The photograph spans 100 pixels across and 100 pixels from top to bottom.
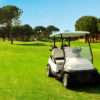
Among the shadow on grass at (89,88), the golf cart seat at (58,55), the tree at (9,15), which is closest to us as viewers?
the shadow on grass at (89,88)

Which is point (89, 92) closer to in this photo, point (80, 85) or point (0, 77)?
point (80, 85)

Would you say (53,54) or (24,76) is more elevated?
(53,54)

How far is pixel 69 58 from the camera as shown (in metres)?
13.2

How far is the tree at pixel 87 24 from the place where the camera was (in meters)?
Result: 93.6

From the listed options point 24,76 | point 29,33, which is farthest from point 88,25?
point 24,76

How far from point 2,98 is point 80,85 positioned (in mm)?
3481

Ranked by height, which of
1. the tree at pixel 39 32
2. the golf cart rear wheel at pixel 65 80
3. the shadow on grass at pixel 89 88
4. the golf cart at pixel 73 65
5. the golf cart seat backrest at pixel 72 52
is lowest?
the tree at pixel 39 32

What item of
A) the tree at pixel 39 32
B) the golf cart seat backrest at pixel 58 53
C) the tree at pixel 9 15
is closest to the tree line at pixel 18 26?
the tree at pixel 9 15

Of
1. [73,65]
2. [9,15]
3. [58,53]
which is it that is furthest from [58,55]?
[9,15]

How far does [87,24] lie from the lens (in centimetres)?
9575

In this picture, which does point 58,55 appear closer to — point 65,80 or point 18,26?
point 65,80

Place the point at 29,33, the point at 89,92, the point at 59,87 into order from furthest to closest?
the point at 29,33
the point at 59,87
the point at 89,92

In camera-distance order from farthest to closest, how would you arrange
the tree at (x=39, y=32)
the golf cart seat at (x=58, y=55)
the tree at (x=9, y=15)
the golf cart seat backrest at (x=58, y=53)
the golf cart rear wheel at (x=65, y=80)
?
1. the tree at (x=39, y=32)
2. the tree at (x=9, y=15)
3. the golf cart seat backrest at (x=58, y=53)
4. the golf cart seat at (x=58, y=55)
5. the golf cart rear wheel at (x=65, y=80)

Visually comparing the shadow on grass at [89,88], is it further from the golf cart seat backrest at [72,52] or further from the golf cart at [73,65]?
the golf cart seat backrest at [72,52]
